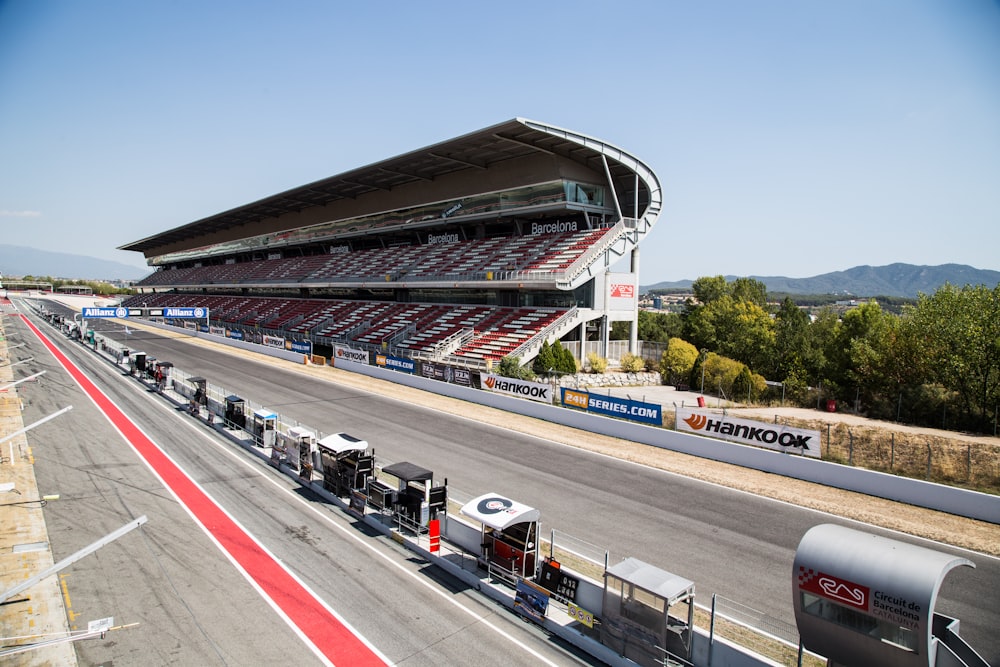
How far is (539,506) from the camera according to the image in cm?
1598

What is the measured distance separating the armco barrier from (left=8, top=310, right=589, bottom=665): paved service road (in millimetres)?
13346

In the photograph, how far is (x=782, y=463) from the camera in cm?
1952

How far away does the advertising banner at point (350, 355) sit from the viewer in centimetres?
4168

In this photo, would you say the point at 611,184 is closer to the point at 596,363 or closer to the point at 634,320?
the point at 634,320

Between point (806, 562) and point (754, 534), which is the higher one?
point (806, 562)

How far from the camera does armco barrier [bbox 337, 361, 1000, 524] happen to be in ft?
51.3

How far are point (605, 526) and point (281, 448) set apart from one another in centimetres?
1222

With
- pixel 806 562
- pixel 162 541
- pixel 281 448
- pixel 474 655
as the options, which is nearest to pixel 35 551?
pixel 162 541

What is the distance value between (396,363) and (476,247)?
606 inches

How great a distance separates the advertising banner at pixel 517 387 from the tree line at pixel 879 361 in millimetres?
12613

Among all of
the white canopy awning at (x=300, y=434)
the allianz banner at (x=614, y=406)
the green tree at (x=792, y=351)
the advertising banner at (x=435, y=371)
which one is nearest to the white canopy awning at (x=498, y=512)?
the white canopy awning at (x=300, y=434)

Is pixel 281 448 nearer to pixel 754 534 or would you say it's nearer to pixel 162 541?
pixel 162 541

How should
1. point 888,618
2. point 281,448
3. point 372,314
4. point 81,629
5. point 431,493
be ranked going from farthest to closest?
point 372,314
point 281,448
point 431,493
point 81,629
point 888,618

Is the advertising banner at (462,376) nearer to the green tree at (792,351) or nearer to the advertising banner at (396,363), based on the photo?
the advertising banner at (396,363)
